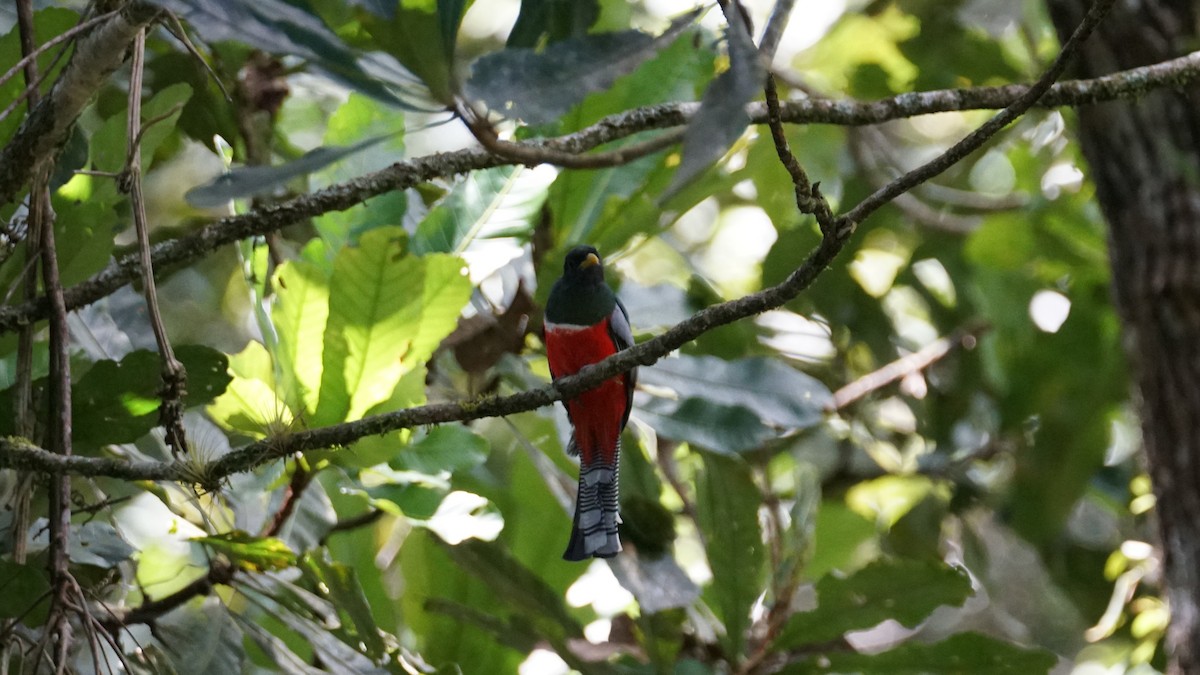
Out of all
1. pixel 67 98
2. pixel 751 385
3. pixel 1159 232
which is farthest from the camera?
pixel 1159 232

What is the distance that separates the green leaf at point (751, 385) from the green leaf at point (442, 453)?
621 millimetres

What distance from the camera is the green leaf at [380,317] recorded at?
229 centimetres

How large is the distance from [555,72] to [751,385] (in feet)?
5.18

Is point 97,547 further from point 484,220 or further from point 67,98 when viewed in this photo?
point 484,220

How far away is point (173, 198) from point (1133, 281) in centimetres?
481

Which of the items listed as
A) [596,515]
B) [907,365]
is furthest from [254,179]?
[907,365]

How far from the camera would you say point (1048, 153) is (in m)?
5.26

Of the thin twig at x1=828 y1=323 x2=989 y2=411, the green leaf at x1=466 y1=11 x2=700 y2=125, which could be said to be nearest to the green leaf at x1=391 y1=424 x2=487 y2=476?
the green leaf at x1=466 y1=11 x2=700 y2=125

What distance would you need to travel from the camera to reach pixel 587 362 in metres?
2.86

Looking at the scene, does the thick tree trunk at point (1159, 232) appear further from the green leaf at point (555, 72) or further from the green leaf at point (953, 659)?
the green leaf at point (555, 72)

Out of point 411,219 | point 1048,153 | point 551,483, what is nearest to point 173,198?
point 411,219

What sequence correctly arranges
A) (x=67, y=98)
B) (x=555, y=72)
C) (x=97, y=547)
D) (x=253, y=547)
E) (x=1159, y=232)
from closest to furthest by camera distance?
(x=555, y=72), (x=67, y=98), (x=253, y=547), (x=97, y=547), (x=1159, y=232)

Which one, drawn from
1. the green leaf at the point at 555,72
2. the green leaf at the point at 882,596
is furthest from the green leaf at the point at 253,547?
the green leaf at the point at 882,596

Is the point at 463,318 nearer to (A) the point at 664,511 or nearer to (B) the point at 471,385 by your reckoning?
(B) the point at 471,385
